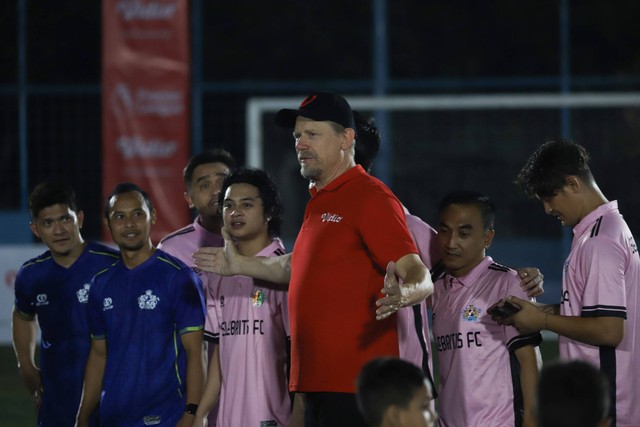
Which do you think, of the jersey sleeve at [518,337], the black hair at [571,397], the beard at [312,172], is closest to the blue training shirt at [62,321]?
the beard at [312,172]

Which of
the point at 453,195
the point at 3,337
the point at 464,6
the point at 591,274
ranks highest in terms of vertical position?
the point at 464,6

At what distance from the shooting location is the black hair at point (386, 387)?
12.3 ft

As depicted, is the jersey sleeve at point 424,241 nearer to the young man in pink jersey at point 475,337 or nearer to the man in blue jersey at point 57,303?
the young man in pink jersey at point 475,337

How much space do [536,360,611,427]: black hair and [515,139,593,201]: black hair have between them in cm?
136

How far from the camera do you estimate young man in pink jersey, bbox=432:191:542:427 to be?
4914mm

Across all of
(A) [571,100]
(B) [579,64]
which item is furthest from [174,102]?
(B) [579,64]

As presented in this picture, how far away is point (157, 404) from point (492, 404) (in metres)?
1.51

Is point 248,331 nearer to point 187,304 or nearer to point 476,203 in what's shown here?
point 187,304

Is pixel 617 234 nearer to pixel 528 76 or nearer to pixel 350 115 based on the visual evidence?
pixel 350 115

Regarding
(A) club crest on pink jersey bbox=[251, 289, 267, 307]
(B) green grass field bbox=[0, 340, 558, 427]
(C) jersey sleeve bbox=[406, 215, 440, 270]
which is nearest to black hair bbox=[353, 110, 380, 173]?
(C) jersey sleeve bbox=[406, 215, 440, 270]

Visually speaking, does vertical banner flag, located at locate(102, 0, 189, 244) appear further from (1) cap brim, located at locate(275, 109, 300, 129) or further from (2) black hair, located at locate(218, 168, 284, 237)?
(1) cap brim, located at locate(275, 109, 300, 129)

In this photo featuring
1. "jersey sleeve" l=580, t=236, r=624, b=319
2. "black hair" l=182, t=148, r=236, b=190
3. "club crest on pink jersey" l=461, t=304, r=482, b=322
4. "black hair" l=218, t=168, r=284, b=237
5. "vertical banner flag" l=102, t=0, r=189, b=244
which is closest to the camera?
"jersey sleeve" l=580, t=236, r=624, b=319

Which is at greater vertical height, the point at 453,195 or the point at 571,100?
the point at 571,100

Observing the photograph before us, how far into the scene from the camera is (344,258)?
179 inches
